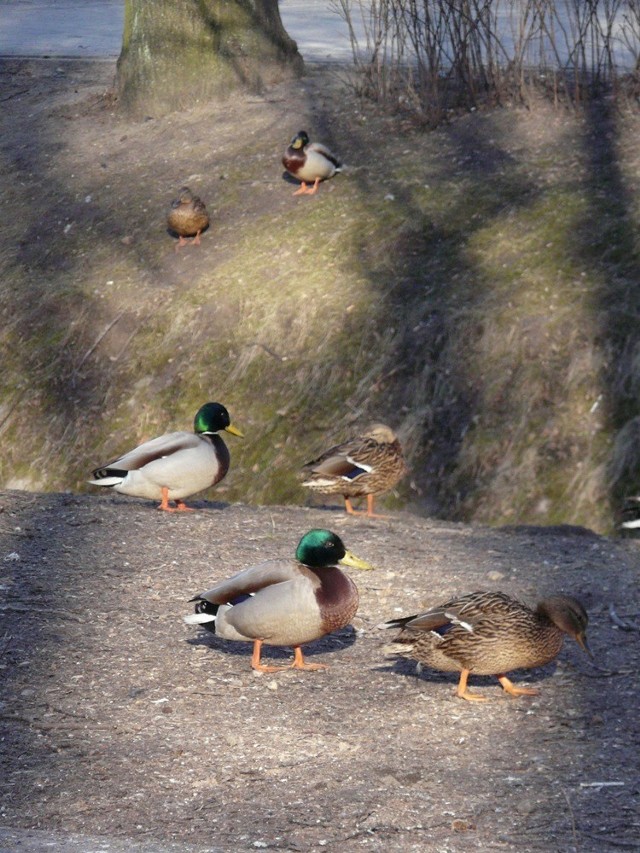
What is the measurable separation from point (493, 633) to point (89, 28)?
18.9 m

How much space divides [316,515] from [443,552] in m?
Answer: 1.28

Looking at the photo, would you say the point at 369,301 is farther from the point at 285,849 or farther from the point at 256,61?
the point at 285,849

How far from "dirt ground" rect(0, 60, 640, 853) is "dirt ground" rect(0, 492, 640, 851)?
11 millimetres

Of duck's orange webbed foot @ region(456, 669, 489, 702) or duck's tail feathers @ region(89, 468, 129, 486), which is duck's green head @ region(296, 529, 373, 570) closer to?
duck's orange webbed foot @ region(456, 669, 489, 702)

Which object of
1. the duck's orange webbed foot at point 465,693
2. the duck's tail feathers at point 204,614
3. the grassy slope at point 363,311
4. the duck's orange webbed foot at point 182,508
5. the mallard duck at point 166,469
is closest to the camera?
the duck's orange webbed foot at point 465,693

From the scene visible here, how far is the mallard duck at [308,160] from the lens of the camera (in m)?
11.7

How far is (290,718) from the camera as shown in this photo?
5426 mm

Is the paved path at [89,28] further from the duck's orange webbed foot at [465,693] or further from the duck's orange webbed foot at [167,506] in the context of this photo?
the duck's orange webbed foot at [465,693]

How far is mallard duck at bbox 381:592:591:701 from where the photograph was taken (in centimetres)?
541

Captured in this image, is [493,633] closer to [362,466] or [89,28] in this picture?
[362,466]

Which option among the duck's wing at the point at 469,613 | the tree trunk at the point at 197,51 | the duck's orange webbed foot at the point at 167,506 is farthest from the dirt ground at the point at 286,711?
the tree trunk at the point at 197,51

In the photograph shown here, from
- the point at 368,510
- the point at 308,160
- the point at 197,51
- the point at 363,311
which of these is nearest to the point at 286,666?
the point at 368,510

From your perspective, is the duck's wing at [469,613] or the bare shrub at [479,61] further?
the bare shrub at [479,61]

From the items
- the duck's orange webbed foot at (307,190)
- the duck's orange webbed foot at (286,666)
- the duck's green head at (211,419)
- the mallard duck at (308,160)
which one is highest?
the mallard duck at (308,160)
